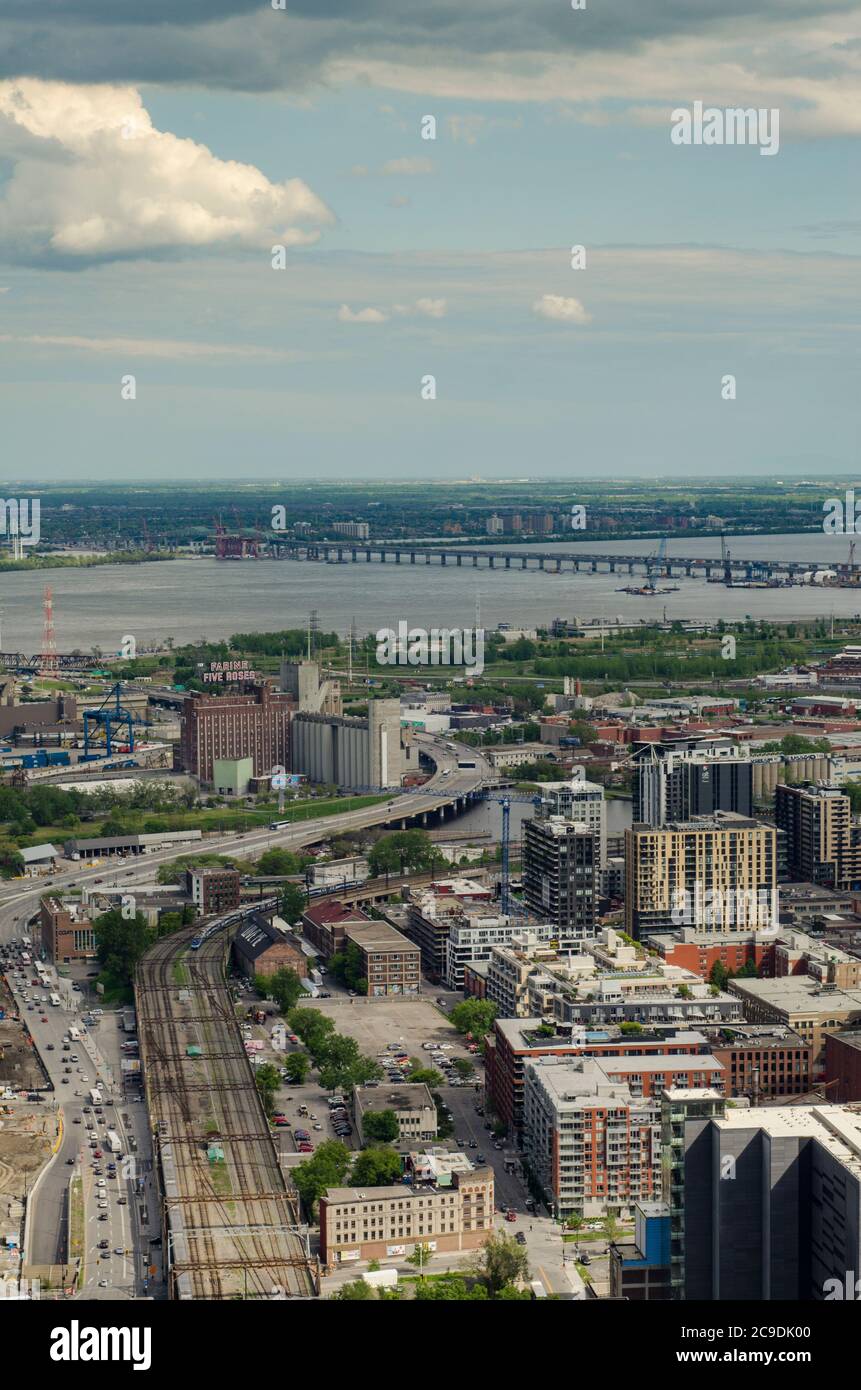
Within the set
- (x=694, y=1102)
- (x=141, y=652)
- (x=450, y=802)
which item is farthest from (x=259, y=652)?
(x=694, y=1102)

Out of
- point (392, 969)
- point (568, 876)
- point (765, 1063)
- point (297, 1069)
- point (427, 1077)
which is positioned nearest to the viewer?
point (765, 1063)

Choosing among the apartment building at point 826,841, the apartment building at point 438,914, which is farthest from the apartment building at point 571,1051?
the apartment building at point 826,841

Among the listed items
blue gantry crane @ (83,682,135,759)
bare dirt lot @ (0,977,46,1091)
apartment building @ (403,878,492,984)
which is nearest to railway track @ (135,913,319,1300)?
bare dirt lot @ (0,977,46,1091)

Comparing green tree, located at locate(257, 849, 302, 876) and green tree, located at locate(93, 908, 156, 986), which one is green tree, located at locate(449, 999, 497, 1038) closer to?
green tree, located at locate(93, 908, 156, 986)

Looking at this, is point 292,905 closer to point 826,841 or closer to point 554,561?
→ point 826,841

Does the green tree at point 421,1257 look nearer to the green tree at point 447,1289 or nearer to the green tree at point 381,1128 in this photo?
the green tree at point 447,1289

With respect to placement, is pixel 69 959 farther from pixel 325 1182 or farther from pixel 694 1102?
pixel 694 1102

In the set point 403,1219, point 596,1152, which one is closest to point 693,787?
point 596,1152
